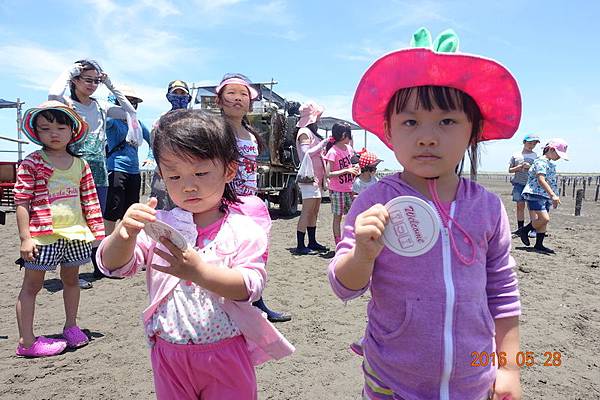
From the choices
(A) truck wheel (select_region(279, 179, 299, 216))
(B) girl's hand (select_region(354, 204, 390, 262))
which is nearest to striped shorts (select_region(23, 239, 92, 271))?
(B) girl's hand (select_region(354, 204, 390, 262))

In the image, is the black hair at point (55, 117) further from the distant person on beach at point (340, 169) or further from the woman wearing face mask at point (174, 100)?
the distant person on beach at point (340, 169)

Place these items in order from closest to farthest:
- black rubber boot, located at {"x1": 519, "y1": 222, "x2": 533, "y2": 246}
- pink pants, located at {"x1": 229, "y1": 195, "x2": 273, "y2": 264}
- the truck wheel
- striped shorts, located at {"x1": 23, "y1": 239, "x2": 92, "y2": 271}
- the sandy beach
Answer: pink pants, located at {"x1": 229, "y1": 195, "x2": 273, "y2": 264} → the sandy beach → striped shorts, located at {"x1": 23, "y1": 239, "x2": 92, "y2": 271} → black rubber boot, located at {"x1": 519, "y1": 222, "x2": 533, "y2": 246} → the truck wheel

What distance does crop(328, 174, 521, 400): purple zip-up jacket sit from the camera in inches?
49.4

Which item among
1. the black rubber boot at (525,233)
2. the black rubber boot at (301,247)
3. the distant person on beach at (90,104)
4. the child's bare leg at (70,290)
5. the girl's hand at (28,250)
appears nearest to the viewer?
the girl's hand at (28,250)

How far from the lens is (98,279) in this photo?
4863mm

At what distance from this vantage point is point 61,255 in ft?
9.63

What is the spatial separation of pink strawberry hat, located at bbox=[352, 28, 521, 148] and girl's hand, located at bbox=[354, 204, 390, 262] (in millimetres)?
450

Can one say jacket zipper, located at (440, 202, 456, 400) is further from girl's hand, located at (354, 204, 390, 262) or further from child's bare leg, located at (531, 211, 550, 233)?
child's bare leg, located at (531, 211, 550, 233)

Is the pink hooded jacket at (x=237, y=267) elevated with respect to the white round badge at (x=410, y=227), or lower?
lower

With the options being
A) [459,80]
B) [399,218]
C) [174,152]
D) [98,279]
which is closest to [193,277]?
[174,152]

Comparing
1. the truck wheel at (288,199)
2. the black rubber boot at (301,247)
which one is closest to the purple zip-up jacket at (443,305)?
the black rubber boot at (301,247)

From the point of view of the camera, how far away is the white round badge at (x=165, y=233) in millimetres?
1217

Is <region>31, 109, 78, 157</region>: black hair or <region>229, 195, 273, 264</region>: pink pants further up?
<region>31, 109, 78, 157</region>: black hair

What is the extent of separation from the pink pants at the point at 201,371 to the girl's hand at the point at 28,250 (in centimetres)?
174
